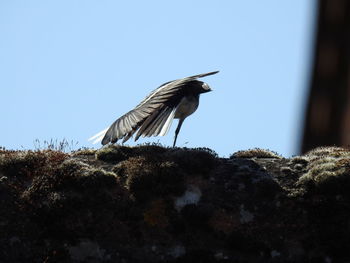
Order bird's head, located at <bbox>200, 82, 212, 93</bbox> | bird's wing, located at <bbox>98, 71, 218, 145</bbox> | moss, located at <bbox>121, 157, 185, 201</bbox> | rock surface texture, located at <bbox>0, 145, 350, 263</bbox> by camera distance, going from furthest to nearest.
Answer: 1. bird's head, located at <bbox>200, 82, 212, 93</bbox>
2. bird's wing, located at <bbox>98, 71, 218, 145</bbox>
3. moss, located at <bbox>121, 157, 185, 201</bbox>
4. rock surface texture, located at <bbox>0, 145, 350, 263</bbox>

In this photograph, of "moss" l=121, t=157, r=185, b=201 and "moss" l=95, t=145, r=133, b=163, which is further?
"moss" l=95, t=145, r=133, b=163

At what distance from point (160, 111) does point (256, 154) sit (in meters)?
2.46

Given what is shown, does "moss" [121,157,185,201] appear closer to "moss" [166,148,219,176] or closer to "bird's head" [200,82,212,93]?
"moss" [166,148,219,176]

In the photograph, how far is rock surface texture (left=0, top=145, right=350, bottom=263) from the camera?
48.8 ft

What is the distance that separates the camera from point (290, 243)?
49.2 feet

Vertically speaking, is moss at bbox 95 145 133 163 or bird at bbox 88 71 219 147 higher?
bird at bbox 88 71 219 147

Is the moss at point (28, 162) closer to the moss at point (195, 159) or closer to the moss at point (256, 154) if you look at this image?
the moss at point (195, 159)

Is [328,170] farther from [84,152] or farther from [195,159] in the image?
[84,152]

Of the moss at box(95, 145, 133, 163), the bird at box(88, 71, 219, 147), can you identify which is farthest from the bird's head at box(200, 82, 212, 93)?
the moss at box(95, 145, 133, 163)

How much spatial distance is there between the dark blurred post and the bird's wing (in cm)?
423

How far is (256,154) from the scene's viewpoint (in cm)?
1912


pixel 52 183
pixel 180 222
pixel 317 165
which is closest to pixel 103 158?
pixel 52 183

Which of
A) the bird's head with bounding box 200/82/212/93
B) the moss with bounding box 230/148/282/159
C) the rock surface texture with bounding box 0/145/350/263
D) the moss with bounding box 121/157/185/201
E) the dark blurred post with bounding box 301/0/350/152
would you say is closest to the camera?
the rock surface texture with bounding box 0/145/350/263

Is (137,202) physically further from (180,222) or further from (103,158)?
(103,158)
